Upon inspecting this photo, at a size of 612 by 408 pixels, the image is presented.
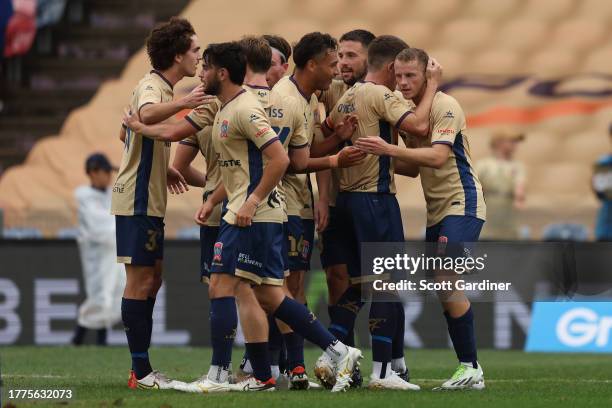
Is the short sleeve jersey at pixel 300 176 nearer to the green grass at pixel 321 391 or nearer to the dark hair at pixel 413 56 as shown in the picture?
the dark hair at pixel 413 56

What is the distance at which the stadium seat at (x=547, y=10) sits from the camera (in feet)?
77.8

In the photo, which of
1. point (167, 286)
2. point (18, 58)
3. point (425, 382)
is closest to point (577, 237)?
point (167, 286)

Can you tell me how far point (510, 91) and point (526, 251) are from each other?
8.73 meters

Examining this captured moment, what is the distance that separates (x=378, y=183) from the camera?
8.95 meters

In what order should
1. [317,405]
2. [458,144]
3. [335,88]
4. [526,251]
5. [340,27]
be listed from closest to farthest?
[317,405] → [458,144] → [335,88] → [526,251] → [340,27]

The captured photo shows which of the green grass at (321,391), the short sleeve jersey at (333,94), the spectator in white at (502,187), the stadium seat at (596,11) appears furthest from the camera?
the stadium seat at (596,11)

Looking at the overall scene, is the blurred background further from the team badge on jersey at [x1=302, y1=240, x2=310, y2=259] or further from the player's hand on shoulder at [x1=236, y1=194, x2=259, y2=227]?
the player's hand on shoulder at [x1=236, y1=194, x2=259, y2=227]

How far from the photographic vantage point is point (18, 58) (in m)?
22.9

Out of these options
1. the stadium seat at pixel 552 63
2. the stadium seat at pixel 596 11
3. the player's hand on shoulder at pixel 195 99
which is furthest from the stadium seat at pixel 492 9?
the player's hand on shoulder at pixel 195 99

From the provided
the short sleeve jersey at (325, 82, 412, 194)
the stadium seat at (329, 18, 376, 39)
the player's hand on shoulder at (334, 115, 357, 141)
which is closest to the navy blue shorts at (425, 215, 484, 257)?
the short sleeve jersey at (325, 82, 412, 194)

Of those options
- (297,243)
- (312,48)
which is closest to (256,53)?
(312,48)

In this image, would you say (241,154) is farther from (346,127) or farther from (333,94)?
(333,94)

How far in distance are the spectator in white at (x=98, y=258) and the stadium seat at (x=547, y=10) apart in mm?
10480

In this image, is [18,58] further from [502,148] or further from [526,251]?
[526,251]
